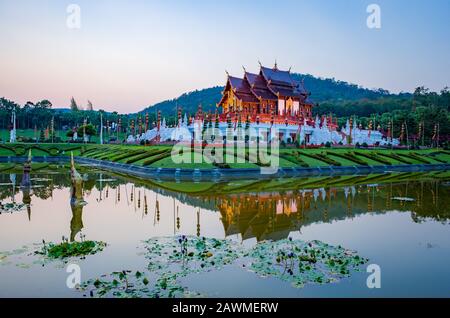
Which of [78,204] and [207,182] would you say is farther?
[207,182]

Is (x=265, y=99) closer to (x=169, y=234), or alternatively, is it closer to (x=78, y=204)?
(x=78, y=204)

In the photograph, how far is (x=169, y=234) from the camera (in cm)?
1261

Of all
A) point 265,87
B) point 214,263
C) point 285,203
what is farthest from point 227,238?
point 265,87

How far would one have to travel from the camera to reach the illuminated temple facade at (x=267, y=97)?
52.5 meters

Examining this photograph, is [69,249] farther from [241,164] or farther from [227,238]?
[241,164]

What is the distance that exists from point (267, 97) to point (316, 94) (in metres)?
115

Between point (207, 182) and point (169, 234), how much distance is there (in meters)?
14.7

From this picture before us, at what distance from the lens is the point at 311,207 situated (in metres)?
17.9

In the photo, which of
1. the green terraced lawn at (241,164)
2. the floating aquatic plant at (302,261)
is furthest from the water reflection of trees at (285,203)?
the green terraced lawn at (241,164)

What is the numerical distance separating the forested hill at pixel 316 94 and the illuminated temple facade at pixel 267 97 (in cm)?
8208

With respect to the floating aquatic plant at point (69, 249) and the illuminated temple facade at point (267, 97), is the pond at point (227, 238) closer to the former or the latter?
the floating aquatic plant at point (69, 249)

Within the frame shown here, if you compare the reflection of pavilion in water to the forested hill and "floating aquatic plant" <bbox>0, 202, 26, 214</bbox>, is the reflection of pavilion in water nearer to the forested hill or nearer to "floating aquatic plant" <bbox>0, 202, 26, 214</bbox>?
"floating aquatic plant" <bbox>0, 202, 26, 214</bbox>

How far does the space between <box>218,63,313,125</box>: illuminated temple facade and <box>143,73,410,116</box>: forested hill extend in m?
82.1

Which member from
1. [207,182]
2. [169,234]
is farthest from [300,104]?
[169,234]
